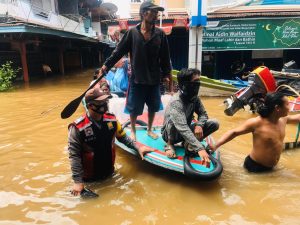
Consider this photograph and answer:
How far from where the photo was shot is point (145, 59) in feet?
13.4

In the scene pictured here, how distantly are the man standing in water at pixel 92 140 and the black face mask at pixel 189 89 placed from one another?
87 cm

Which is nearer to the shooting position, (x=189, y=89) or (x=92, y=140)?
(x=92, y=140)

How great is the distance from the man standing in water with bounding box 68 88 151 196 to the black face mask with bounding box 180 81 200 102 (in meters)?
0.87

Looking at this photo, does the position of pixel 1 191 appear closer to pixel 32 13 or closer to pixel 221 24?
pixel 221 24

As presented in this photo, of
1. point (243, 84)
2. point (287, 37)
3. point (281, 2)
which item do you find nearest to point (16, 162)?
point (243, 84)

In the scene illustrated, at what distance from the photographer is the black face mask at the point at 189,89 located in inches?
140

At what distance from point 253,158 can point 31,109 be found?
6.56 metres

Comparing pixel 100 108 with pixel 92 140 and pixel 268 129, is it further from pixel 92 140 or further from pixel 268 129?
pixel 268 129

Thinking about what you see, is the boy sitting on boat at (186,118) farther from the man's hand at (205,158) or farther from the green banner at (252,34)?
the green banner at (252,34)

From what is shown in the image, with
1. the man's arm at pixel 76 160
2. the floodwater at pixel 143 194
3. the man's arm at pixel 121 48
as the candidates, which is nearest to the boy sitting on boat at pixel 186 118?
the floodwater at pixel 143 194

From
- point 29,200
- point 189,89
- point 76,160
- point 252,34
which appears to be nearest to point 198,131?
point 189,89

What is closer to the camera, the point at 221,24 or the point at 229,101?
the point at 229,101

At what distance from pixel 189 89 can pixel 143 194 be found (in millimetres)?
1339

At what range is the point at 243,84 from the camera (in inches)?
399
